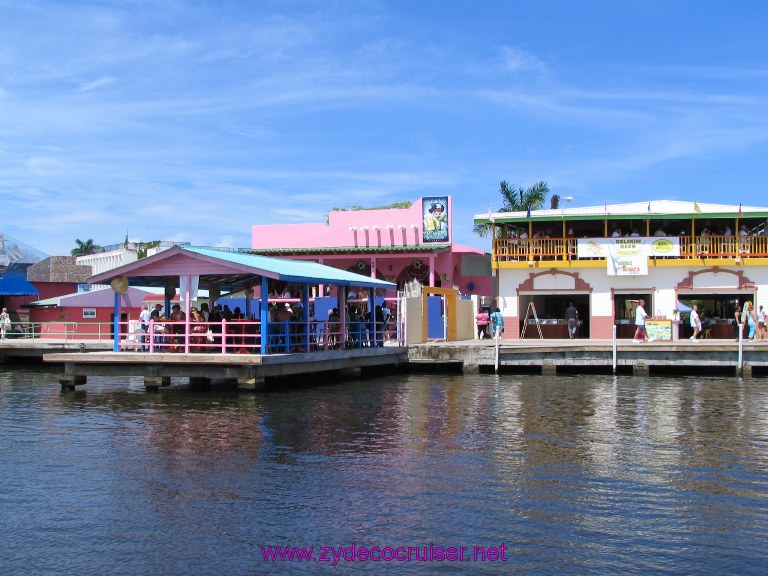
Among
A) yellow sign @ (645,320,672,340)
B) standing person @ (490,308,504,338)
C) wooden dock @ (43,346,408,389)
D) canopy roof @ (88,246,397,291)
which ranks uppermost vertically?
canopy roof @ (88,246,397,291)

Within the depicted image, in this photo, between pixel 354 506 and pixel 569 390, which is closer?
pixel 354 506

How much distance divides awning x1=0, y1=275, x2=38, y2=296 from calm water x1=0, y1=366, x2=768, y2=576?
30.3 meters

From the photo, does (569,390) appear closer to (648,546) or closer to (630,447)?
(630,447)

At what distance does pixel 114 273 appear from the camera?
23.8 meters

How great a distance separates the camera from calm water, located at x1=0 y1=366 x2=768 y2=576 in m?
9.16

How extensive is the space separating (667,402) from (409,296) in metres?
12.5

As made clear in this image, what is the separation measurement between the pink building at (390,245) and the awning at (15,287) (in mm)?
14786

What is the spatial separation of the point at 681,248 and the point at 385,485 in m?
27.1

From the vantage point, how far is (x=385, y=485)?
1198 cm

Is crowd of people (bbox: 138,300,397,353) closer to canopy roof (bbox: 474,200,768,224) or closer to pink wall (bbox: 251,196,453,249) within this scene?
canopy roof (bbox: 474,200,768,224)

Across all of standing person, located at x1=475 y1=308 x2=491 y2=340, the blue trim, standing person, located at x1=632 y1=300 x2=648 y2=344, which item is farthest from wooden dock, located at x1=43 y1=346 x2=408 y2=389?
the blue trim

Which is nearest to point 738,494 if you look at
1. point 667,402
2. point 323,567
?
point 323,567

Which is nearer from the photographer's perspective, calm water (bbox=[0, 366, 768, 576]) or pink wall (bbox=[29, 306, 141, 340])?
calm water (bbox=[0, 366, 768, 576])

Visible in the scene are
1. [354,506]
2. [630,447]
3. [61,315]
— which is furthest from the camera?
[61,315]
